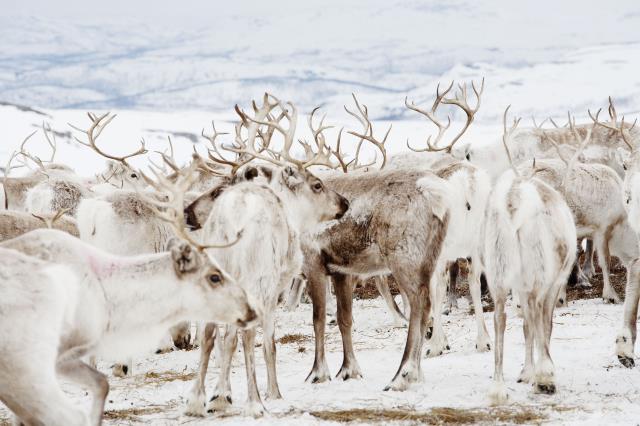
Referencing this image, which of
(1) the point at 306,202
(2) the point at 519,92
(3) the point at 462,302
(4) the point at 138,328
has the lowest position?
(3) the point at 462,302

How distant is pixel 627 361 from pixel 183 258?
11.2 feet

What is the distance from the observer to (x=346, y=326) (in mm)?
6977

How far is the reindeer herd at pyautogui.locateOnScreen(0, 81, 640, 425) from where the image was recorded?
4.27m

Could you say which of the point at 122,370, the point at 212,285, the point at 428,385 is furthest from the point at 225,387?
the point at 122,370

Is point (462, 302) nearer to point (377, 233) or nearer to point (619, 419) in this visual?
point (377, 233)

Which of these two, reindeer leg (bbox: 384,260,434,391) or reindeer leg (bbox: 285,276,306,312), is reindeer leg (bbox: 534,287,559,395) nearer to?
reindeer leg (bbox: 384,260,434,391)

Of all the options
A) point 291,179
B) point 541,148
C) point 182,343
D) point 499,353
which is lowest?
point 182,343

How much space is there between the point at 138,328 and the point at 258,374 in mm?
2470


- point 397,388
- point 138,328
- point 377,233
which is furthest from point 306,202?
point 138,328

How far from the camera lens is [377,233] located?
6723mm

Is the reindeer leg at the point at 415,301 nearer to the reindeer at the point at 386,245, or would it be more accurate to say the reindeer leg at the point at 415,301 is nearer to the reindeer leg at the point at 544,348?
the reindeer at the point at 386,245

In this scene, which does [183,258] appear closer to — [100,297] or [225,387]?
[100,297]

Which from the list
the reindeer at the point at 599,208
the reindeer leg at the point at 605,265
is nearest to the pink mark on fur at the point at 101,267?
the reindeer at the point at 599,208

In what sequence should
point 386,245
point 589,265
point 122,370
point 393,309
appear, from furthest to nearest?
point 589,265 < point 393,309 < point 122,370 < point 386,245
